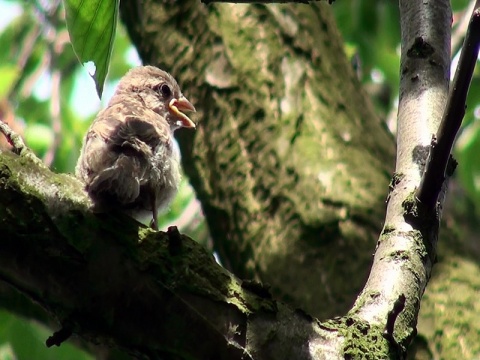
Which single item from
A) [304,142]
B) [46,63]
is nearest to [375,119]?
[304,142]

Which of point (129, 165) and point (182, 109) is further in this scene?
point (182, 109)

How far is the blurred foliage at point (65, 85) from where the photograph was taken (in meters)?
3.79

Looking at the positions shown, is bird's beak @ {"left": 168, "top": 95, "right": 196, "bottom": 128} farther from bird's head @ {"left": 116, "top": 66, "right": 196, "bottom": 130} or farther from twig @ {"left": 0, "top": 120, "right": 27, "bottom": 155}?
twig @ {"left": 0, "top": 120, "right": 27, "bottom": 155}

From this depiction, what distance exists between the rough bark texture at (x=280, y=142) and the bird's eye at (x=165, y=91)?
116 millimetres

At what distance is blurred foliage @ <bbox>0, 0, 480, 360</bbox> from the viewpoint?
3.79 m

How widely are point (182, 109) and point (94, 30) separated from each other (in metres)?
1.95

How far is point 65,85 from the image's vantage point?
6.24m

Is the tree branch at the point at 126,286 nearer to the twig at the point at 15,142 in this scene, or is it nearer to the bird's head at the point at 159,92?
the twig at the point at 15,142

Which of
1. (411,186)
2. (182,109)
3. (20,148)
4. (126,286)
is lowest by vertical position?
(126,286)

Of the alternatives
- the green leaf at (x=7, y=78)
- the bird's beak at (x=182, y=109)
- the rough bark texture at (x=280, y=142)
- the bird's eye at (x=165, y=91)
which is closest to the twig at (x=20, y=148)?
the rough bark texture at (x=280, y=142)

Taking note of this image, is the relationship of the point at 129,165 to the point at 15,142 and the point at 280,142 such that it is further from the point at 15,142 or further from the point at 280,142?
the point at 280,142

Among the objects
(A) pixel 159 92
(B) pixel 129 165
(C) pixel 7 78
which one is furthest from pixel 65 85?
(B) pixel 129 165

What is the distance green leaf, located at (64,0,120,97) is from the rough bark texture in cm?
159

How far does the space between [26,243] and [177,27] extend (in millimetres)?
2678
